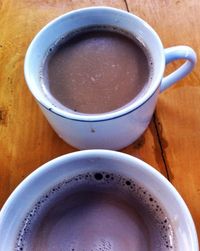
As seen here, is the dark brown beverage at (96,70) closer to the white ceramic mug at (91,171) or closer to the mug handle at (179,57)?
the mug handle at (179,57)

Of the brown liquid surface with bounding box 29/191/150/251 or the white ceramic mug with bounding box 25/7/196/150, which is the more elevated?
the white ceramic mug with bounding box 25/7/196/150

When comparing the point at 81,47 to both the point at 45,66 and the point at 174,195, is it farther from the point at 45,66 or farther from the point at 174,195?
the point at 174,195

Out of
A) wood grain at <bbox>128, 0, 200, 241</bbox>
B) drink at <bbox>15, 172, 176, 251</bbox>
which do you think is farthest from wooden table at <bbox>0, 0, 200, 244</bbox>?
drink at <bbox>15, 172, 176, 251</bbox>

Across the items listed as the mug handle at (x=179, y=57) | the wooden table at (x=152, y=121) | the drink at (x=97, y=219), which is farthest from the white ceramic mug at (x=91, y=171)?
the mug handle at (x=179, y=57)

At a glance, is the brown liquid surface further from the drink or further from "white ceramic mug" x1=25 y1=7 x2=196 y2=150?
"white ceramic mug" x1=25 y1=7 x2=196 y2=150

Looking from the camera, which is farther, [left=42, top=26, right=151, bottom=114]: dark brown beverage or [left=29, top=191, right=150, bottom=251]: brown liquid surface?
[left=42, top=26, right=151, bottom=114]: dark brown beverage
